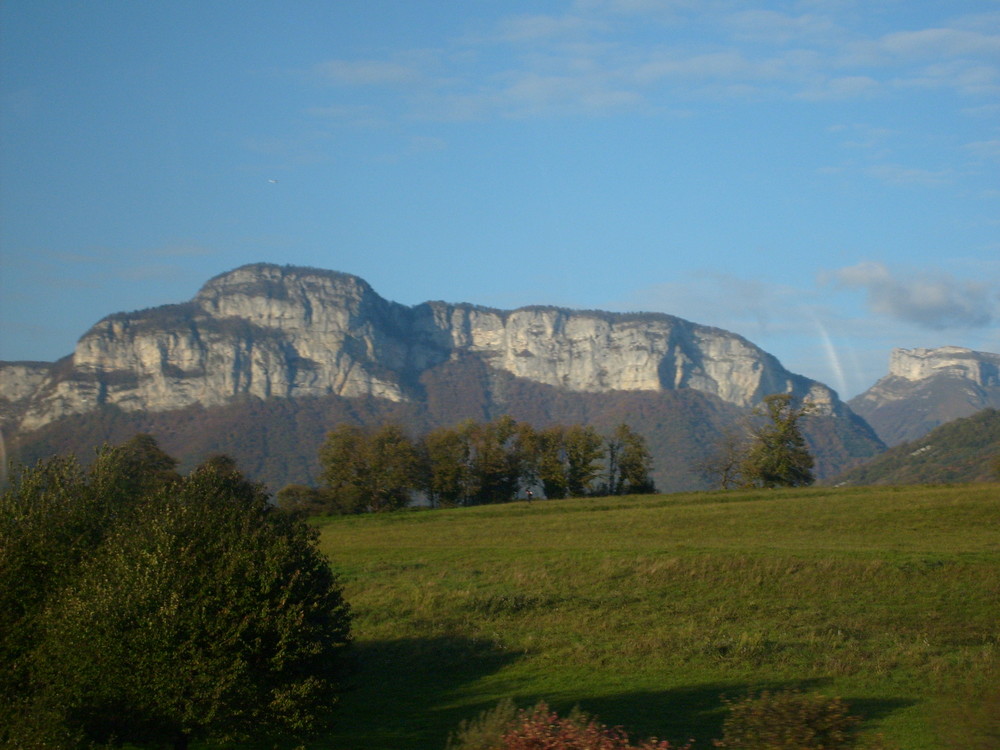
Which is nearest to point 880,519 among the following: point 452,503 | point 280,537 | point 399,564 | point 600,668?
point 399,564

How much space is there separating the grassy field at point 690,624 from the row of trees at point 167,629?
2428 millimetres

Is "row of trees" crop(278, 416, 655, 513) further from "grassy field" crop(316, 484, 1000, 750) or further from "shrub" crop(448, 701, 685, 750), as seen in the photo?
"shrub" crop(448, 701, 685, 750)

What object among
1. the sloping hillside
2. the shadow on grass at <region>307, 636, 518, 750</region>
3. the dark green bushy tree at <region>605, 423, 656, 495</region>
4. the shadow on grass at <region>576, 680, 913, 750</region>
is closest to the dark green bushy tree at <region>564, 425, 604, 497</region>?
the dark green bushy tree at <region>605, 423, 656, 495</region>

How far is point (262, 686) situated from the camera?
16.5 m

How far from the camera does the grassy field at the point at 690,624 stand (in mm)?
18531

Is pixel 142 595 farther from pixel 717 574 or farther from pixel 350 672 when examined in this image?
pixel 717 574

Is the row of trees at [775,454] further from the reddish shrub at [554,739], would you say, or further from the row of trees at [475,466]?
the reddish shrub at [554,739]

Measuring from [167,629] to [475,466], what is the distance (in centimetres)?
7352

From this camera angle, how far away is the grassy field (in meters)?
18.5

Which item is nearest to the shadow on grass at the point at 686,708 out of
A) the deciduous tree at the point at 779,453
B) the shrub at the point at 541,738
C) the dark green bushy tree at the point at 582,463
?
the shrub at the point at 541,738

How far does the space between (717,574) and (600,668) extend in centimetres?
1054

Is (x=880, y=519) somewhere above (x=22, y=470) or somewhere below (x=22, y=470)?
below

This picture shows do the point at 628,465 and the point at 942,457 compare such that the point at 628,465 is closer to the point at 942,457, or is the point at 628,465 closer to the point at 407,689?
the point at 407,689

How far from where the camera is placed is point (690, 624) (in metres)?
25.6
